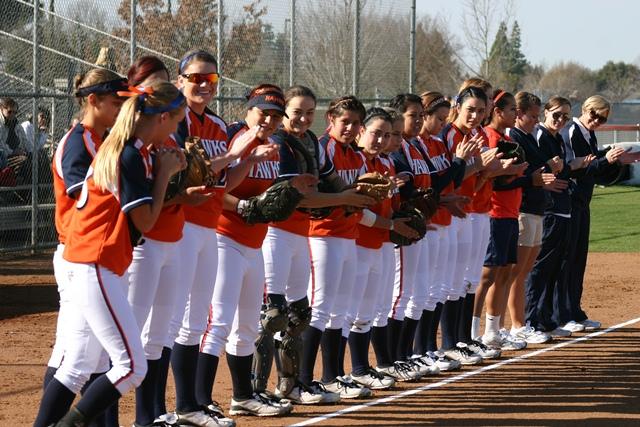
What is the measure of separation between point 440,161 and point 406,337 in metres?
1.35

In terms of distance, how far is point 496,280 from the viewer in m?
9.73

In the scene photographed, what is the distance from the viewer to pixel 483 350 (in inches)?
367

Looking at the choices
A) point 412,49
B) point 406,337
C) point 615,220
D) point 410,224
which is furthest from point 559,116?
point 615,220

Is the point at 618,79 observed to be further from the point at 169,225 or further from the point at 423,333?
the point at 169,225

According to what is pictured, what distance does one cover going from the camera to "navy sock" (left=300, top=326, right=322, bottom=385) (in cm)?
742

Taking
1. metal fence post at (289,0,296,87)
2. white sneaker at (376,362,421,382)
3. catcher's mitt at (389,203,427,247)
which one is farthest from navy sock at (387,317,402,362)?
metal fence post at (289,0,296,87)

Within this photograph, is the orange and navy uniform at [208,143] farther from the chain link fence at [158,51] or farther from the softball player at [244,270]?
the chain link fence at [158,51]

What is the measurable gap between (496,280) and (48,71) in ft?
28.0

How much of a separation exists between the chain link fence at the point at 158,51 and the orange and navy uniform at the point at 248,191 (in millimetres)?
7570

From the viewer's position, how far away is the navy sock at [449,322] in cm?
907

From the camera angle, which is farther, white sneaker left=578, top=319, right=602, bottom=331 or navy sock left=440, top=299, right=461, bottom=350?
white sneaker left=578, top=319, right=602, bottom=331

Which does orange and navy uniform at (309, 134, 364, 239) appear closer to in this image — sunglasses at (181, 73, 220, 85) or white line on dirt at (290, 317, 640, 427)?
white line on dirt at (290, 317, 640, 427)

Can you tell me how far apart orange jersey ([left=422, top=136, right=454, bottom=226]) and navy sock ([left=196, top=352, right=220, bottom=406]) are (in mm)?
2659

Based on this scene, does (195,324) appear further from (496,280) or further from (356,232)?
(496,280)
